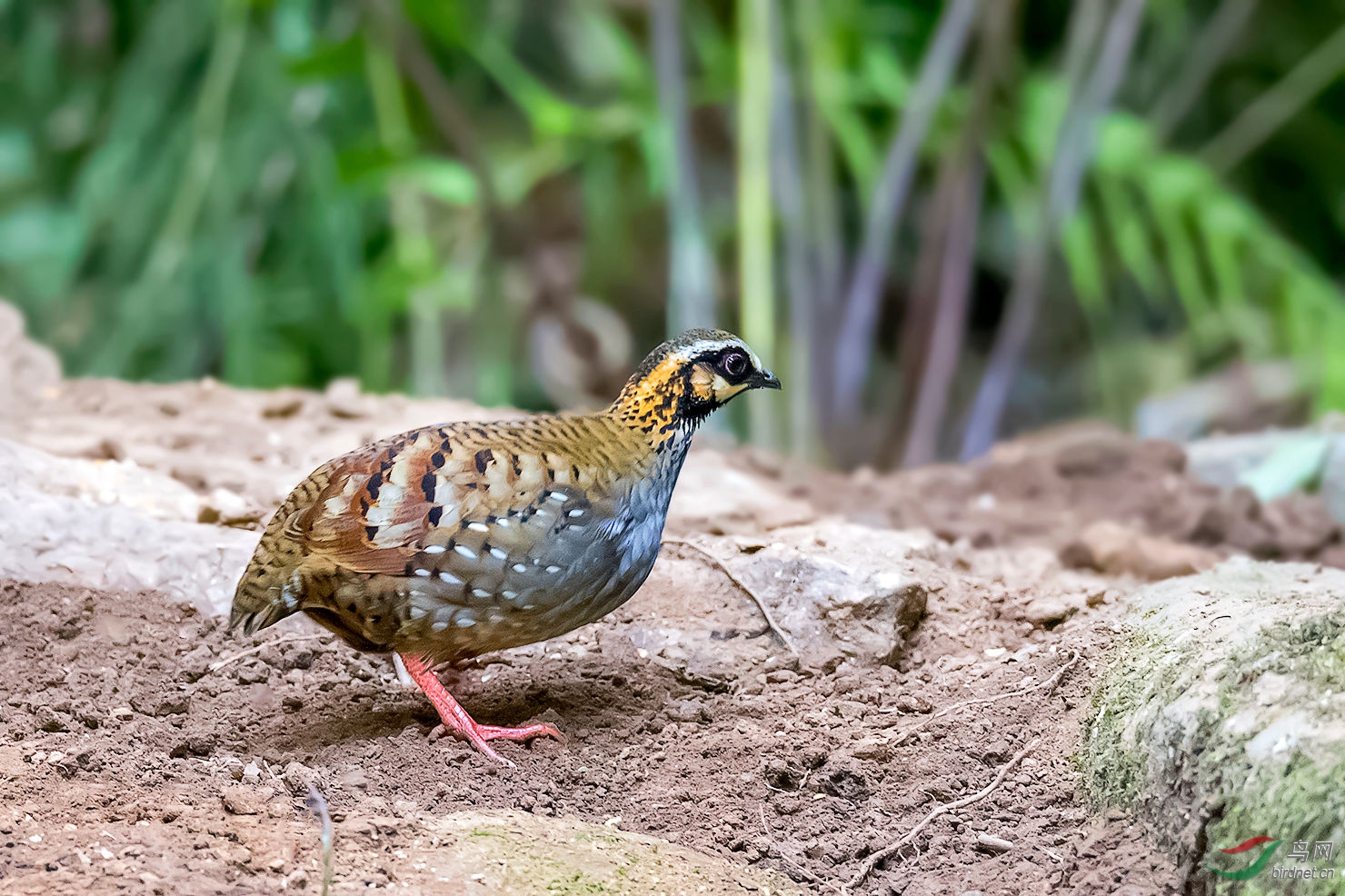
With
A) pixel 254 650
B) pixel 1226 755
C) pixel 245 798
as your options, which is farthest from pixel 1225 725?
pixel 254 650

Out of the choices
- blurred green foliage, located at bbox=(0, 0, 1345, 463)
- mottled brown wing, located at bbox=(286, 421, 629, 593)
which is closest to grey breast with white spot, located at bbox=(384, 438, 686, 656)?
mottled brown wing, located at bbox=(286, 421, 629, 593)

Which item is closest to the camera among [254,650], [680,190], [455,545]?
[455,545]

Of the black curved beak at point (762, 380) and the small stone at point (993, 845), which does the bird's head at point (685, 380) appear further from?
the small stone at point (993, 845)

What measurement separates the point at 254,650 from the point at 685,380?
1083 mm

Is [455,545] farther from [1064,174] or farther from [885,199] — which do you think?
[1064,174]

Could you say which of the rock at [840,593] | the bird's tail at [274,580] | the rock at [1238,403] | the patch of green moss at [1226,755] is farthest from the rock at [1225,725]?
the rock at [1238,403]

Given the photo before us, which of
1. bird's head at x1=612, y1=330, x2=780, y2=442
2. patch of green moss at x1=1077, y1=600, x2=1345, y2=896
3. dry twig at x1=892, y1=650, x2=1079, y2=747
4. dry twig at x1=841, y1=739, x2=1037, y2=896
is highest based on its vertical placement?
bird's head at x1=612, y1=330, x2=780, y2=442

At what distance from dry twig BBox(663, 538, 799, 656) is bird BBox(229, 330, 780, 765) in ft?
1.27

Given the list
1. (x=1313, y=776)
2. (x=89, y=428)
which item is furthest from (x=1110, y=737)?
(x=89, y=428)

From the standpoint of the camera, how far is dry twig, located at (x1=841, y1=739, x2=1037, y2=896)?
1.93 m

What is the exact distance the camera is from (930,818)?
Answer: 2.03 metres

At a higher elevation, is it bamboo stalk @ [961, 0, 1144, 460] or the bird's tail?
bamboo stalk @ [961, 0, 1144, 460]

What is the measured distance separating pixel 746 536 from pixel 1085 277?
370cm

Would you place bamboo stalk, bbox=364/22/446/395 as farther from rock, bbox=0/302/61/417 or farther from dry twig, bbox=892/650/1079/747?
dry twig, bbox=892/650/1079/747
